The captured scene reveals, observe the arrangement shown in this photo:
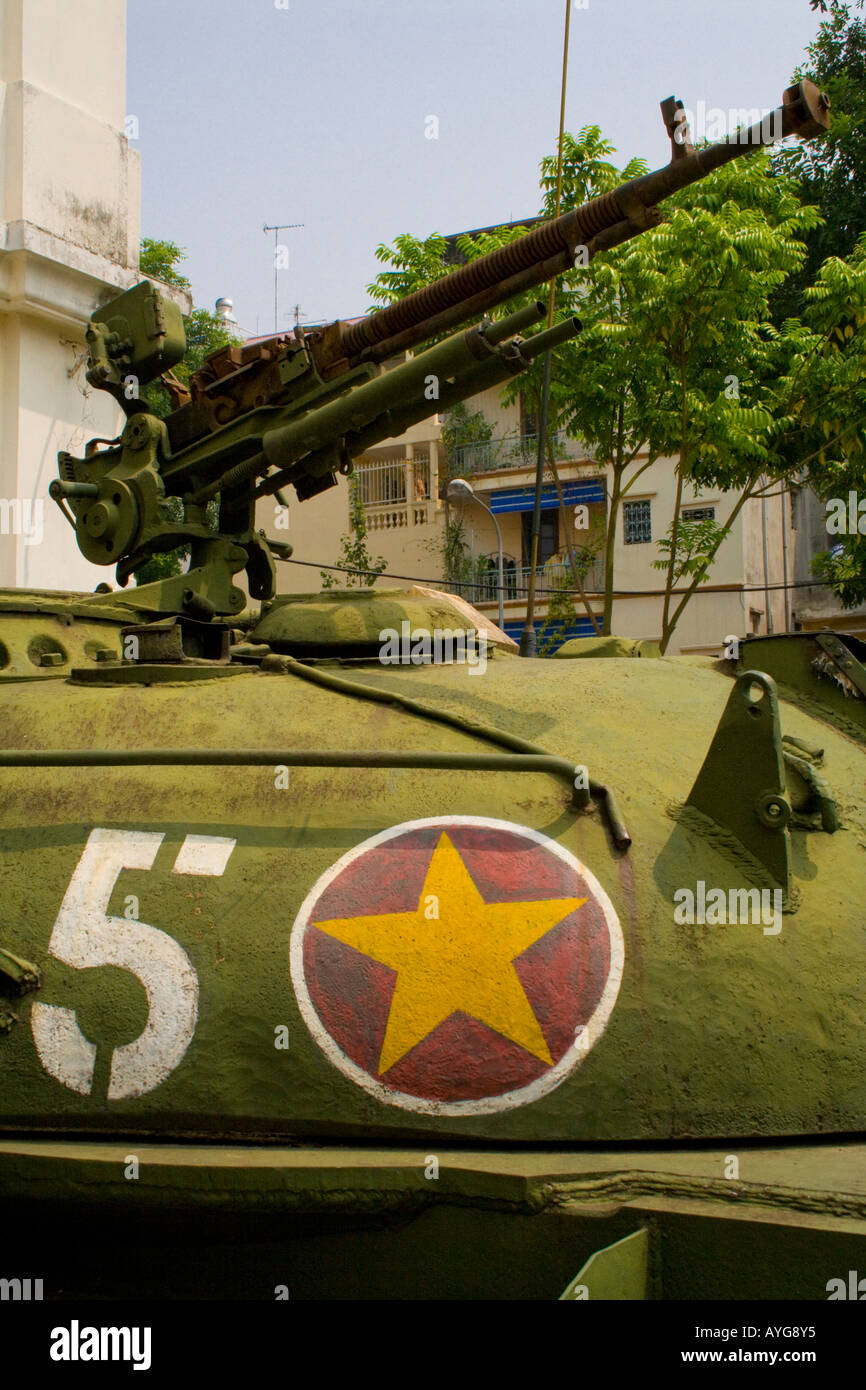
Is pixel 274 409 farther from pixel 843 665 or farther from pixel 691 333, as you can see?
pixel 691 333

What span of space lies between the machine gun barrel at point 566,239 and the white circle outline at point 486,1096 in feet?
7.21

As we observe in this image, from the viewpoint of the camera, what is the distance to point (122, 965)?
3.34 metres

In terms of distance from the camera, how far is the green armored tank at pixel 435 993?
2.90 m

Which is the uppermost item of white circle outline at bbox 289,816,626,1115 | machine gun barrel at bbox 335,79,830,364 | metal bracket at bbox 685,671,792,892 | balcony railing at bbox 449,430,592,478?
balcony railing at bbox 449,430,592,478

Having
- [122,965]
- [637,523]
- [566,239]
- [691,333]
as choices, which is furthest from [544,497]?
[122,965]

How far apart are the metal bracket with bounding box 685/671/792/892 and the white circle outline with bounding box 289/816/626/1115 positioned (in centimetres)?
42

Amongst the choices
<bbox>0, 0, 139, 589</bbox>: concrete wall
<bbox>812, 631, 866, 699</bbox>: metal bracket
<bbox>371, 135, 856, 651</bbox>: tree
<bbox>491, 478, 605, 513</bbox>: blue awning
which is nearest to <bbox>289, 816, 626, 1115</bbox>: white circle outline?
<bbox>812, 631, 866, 699</bbox>: metal bracket

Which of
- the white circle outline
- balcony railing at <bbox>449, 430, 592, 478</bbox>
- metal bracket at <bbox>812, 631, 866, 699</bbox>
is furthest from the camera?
balcony railing at <bbox>449, 430, 592, 478</bbox>

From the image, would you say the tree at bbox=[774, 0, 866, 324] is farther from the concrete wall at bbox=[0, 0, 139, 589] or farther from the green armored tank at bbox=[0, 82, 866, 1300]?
the green armored tank at bbox=[0, 82, 866, 1300]

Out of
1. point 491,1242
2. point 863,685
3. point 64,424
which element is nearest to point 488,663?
point 863,685

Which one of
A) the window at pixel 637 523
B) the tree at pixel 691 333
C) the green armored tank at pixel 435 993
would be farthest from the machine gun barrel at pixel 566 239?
the window at pixel 637 523

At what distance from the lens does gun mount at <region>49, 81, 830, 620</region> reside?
195 inches

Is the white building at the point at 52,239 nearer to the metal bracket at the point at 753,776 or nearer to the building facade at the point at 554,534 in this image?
the metal bracket at the point at 753,776

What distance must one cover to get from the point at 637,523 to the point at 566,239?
2028cm
